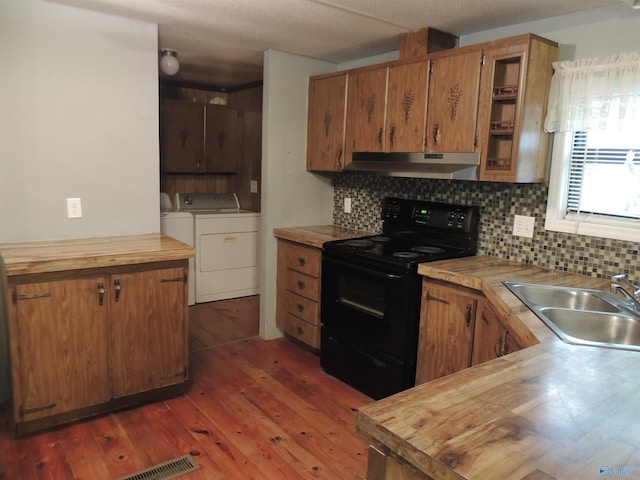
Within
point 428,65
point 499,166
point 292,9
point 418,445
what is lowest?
point 418,445

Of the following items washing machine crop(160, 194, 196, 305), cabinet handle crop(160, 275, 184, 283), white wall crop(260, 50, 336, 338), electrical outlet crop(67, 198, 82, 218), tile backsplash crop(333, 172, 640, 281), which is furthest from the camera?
washing machine crop(160, 194, 196, 305)

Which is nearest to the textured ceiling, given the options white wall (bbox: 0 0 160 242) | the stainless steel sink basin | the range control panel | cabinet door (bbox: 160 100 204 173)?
white wall (bbox: 0 0 160 242)

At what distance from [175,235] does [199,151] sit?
102cm

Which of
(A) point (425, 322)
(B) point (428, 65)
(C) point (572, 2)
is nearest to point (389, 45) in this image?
(B) point (428, 65)

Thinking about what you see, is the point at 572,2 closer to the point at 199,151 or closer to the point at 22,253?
the point at 22,253

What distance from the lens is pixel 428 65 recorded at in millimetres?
2697

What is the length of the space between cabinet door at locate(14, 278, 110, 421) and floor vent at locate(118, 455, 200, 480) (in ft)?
1.82

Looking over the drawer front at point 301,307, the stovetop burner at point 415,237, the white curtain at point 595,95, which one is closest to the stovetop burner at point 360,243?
the stovetop burner at point 415,237

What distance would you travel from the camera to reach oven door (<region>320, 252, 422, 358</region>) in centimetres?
257

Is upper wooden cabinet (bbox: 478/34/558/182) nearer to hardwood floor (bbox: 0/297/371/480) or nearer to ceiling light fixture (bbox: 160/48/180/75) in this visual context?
hardwood floor (bbox: 0/297/371/480)

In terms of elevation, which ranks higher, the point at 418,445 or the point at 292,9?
the point at 292,9

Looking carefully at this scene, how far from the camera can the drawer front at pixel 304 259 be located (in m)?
3.26

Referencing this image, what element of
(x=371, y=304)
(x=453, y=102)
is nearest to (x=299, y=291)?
(x=371, y=304)

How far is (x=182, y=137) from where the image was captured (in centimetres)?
473
